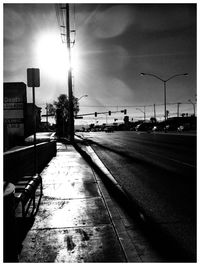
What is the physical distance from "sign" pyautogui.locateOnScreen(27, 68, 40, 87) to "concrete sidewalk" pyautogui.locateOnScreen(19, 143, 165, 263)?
2826 millimetres

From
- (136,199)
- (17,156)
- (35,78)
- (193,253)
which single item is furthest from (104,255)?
(35,78)

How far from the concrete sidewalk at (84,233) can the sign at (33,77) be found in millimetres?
2826

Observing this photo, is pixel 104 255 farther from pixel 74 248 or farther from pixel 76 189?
pixel 76 189

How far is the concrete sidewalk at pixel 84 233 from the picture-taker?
3.63 m

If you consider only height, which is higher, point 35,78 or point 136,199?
point 35,78

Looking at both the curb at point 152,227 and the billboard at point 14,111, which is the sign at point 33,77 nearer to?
the curb at point 152,227

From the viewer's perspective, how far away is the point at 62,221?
493 cm

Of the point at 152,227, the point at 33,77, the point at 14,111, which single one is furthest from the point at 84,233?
the point at 14,111

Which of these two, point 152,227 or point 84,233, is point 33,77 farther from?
point 152,227

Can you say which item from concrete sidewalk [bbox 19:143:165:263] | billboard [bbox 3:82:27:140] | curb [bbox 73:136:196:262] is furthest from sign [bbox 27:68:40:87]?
billboard [bbox 3:82:27:140]

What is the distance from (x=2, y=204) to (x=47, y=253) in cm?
106

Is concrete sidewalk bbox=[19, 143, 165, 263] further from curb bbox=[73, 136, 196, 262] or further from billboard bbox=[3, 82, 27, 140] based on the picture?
billboard bbox=[3, 82, 27, 140]

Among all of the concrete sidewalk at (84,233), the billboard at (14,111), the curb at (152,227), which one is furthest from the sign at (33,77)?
the billboard at (14,111)

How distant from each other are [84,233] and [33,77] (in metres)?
4.27
